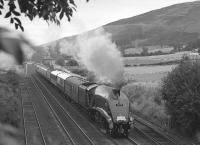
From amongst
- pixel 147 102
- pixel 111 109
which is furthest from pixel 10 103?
pixel 111 109

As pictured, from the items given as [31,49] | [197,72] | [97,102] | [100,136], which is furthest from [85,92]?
[31,49]

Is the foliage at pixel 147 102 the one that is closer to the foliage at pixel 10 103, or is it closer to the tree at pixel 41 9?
the foliage at pixel 10 103

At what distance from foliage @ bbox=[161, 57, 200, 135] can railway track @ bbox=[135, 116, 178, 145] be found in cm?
139

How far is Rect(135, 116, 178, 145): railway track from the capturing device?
21.7 meters

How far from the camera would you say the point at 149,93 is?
37562 millimetres

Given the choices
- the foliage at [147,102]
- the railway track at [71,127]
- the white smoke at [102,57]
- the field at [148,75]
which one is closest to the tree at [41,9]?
the railway track at [71,127]

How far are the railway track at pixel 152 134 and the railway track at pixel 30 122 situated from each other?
6638 millimetres

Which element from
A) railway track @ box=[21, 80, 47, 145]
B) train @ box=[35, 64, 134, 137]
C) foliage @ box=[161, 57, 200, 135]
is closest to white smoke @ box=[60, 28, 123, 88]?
railway track @ box=[21, 80, 47, 145]

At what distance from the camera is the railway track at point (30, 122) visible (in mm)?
22672

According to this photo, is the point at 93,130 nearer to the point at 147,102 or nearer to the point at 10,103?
the point at 147,102

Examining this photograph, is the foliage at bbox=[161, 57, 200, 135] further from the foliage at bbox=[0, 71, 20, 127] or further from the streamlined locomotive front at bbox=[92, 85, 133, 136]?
the foliage at bbox=[0, 71, 20, 127]

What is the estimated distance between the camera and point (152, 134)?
2395cm

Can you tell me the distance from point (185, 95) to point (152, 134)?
364 centimetres

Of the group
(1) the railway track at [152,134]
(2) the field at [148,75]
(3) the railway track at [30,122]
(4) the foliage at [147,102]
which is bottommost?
(1) the railway track at [152,134]
